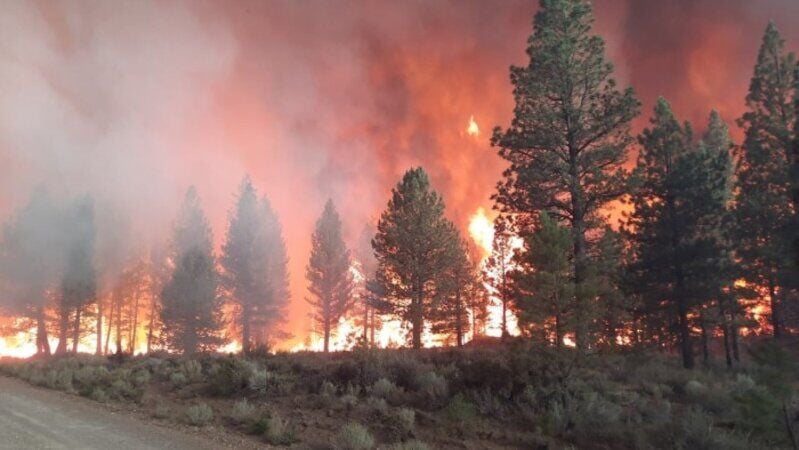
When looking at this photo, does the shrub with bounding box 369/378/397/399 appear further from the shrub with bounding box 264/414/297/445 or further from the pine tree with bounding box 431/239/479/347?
the pine tree with bounding box 431/239/479/347

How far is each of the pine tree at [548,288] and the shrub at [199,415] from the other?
8918mm

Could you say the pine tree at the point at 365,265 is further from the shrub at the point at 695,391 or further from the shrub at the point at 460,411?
the shrub at the point at 460,411

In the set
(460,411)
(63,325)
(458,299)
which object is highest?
(458,299)

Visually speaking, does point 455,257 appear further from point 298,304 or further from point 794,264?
point 298,304

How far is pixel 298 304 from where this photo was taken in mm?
67000

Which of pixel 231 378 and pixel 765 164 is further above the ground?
pixel 765 164

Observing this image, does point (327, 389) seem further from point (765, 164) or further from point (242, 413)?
point (765, 164)

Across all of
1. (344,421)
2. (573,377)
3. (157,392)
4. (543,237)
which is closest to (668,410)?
(573,377)

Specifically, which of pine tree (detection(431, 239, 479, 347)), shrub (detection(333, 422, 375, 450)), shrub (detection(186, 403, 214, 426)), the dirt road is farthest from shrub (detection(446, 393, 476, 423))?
pine tree (detection(431, 239, 479, 347))

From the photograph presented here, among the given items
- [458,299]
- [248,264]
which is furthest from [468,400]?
[248,264]

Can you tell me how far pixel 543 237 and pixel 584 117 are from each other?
702cm

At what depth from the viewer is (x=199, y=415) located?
38.3 feet

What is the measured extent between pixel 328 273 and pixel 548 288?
33.0 m

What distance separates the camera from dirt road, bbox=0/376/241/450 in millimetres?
9324
